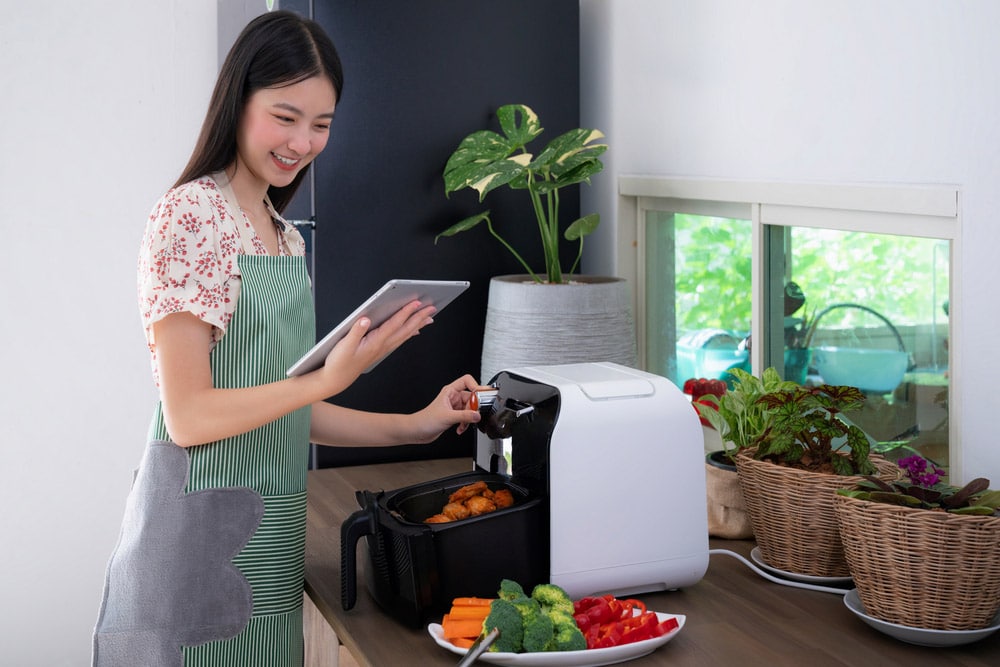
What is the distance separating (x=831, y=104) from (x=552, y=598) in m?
0.97

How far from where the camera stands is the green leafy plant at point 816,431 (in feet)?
Answer: 4.76

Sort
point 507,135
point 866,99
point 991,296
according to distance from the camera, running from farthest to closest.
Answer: point 507,135 < point 866,99 < point 991,296

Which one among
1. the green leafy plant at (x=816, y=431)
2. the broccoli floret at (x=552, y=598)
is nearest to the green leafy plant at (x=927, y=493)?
the green leafy plant at (x=816, y=431)

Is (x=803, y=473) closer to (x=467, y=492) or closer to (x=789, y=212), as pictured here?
(x=467, y=492)

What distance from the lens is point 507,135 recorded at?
89.5 inches

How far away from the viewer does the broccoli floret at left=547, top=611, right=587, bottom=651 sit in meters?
1.20

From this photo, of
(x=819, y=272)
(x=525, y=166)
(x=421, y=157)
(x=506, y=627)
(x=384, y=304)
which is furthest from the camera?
(x=421, y=157)

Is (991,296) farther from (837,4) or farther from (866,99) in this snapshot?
(837,4)

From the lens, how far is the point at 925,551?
121 cm

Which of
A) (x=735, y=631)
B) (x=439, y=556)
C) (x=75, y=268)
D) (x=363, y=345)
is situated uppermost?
(x=75, y=268)

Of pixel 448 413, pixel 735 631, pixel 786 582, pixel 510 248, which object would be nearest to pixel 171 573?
pixel 448 413

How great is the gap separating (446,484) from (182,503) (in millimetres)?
367

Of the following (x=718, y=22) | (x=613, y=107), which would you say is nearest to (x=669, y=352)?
(x=613, y=107)

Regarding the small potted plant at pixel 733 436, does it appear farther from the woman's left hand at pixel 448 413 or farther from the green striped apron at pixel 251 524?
the green striped apron at pixel 251 524
